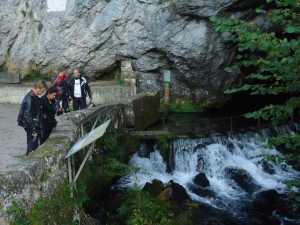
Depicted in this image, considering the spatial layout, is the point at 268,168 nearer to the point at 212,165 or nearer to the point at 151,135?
the point at 212,165

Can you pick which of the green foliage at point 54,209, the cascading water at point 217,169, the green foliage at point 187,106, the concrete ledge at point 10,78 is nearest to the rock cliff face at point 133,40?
the green foliage at point 187,106

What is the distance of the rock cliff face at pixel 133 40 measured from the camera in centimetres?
1631

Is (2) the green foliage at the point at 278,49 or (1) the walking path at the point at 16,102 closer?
(2) the green foliage at the point at 278,49

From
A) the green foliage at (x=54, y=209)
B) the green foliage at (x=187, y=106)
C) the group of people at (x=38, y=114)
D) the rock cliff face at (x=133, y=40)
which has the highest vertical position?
the rock cliff face at (x=133, y=40)

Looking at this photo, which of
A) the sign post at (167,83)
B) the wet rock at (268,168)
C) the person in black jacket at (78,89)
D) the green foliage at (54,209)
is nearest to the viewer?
the green foliage at (54,209)

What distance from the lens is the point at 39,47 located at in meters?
18.1

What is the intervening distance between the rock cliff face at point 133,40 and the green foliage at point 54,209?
10096mm

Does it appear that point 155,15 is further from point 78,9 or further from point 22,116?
point 22,116

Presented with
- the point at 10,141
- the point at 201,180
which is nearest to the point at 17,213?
the point at 10,141

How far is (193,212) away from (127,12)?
1001 cm

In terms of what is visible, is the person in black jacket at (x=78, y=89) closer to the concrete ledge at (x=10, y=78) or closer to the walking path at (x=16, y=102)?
the walking path at (x=16, y=102)

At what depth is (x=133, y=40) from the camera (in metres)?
16.9

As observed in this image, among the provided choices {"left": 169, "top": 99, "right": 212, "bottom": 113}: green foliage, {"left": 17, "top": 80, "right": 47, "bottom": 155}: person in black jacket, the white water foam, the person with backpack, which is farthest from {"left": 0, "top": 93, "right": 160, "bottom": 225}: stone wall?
{"left": 169, "top": 99, "right": 212, "bottom": 113}: green foliage

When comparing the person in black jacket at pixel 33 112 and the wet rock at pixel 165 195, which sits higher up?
the person in black jacket at pixel 33 112
